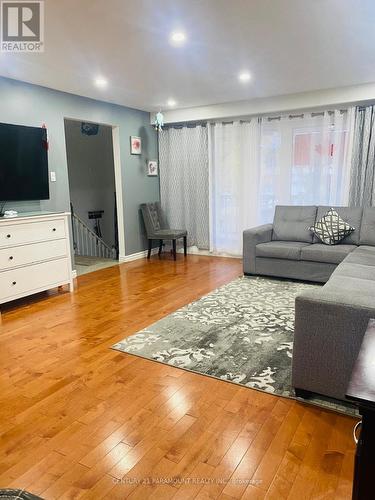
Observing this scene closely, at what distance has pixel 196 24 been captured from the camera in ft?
8.46

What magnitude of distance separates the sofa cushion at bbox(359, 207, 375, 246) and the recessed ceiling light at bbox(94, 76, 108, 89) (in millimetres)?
3426

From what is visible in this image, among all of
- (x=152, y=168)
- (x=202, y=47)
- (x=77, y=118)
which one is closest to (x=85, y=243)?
(x=152, y=168)

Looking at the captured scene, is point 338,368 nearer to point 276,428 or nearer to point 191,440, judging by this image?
point 276,428

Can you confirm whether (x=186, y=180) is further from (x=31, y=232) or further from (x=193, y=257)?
(x=31, y=232)

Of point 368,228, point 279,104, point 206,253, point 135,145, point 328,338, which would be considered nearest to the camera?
point 328,338

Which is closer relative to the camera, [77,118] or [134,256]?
[77,118]

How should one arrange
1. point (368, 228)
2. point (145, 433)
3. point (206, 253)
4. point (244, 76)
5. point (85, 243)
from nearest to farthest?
point (145, 433), point (244, 76), point (368, 228), point (206, 253), point (85, 243)

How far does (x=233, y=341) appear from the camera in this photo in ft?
9.14

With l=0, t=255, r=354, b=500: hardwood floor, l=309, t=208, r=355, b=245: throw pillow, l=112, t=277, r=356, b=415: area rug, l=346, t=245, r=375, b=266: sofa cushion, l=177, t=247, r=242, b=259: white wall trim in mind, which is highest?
l=309, t=208, r=355, b=245: throw pillow

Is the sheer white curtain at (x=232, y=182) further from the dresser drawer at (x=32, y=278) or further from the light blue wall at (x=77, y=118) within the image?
the dresser drawer at (x=32, y=278)

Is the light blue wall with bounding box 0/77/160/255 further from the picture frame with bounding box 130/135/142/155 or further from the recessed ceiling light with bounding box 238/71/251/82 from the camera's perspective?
the recessed ceiling light with bounding box 238/71/251/82

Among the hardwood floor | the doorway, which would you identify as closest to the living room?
the hardwood floor

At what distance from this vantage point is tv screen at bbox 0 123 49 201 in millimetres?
3832

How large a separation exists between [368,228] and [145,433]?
3.66 meters
